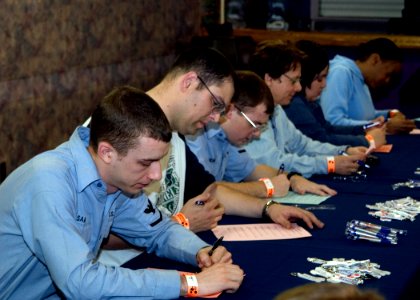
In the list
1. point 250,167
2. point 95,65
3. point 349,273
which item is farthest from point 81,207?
point 95,65

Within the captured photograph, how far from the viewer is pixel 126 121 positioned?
7.59 ft

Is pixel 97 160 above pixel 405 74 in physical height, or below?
above

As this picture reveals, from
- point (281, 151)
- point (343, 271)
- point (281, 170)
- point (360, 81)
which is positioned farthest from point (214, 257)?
point (360, 81)

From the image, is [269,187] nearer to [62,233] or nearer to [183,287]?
[183,287]

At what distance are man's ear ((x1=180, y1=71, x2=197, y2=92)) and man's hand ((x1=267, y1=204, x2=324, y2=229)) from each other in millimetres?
560

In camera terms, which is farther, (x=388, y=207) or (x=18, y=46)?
(x=18, y=46)

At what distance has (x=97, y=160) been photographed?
2.38 metres

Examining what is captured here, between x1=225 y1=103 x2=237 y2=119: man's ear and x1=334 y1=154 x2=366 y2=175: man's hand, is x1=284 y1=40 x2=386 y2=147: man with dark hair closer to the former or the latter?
x1=334 y1=154 x2=366 y2=175: man's hand

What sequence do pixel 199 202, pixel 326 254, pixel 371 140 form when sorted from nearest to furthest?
pixel 326 254, pixel 199 202, pixel 371 140

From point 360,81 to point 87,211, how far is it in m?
3.80

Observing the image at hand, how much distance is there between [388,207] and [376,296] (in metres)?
2.43

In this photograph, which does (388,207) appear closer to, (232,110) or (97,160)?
(232,110)

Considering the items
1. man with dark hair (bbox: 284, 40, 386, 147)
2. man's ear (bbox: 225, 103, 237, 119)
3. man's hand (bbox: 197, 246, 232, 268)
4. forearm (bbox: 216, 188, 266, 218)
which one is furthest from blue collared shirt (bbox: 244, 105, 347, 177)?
man's hand (bbox: 197, 246, 232, 268)

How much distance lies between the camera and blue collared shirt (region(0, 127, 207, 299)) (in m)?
2.17
